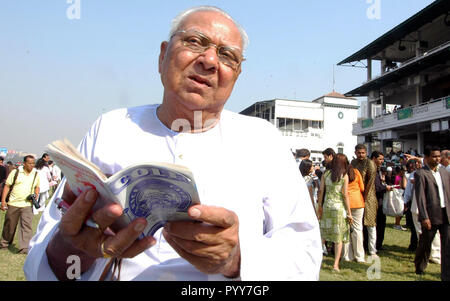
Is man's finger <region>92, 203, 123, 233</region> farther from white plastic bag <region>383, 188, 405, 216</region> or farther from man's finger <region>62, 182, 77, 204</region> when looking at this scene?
white plastic bag <region>383, 188, 405, 216</region>

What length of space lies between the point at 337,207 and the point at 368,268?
1190 millimetres

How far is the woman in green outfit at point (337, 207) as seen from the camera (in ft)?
20.1

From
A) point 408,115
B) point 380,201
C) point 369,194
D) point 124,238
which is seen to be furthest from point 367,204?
point 408,115

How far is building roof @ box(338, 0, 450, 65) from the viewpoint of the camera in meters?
24.8

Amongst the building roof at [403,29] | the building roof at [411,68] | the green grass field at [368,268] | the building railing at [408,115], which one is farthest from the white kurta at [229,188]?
the building roof at [403,29]

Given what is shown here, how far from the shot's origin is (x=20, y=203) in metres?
7.27

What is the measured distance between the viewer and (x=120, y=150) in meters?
1.61

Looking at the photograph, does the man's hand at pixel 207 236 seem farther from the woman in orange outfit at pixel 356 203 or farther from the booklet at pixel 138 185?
the woman in orange outfit at pixel 356 203

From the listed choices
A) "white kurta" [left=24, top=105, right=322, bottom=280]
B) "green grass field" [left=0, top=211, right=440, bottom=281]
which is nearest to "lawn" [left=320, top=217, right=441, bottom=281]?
"green grass field" [left=0, top=211, right=440, bottom=281]

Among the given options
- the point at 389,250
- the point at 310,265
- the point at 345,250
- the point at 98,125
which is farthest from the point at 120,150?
the point at 389,250

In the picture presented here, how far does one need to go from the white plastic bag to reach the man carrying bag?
24.3ft

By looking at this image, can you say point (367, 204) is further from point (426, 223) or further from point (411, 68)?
point (411, 68)

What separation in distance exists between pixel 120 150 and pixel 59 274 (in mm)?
558

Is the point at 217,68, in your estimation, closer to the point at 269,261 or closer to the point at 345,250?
the point at 269,261
